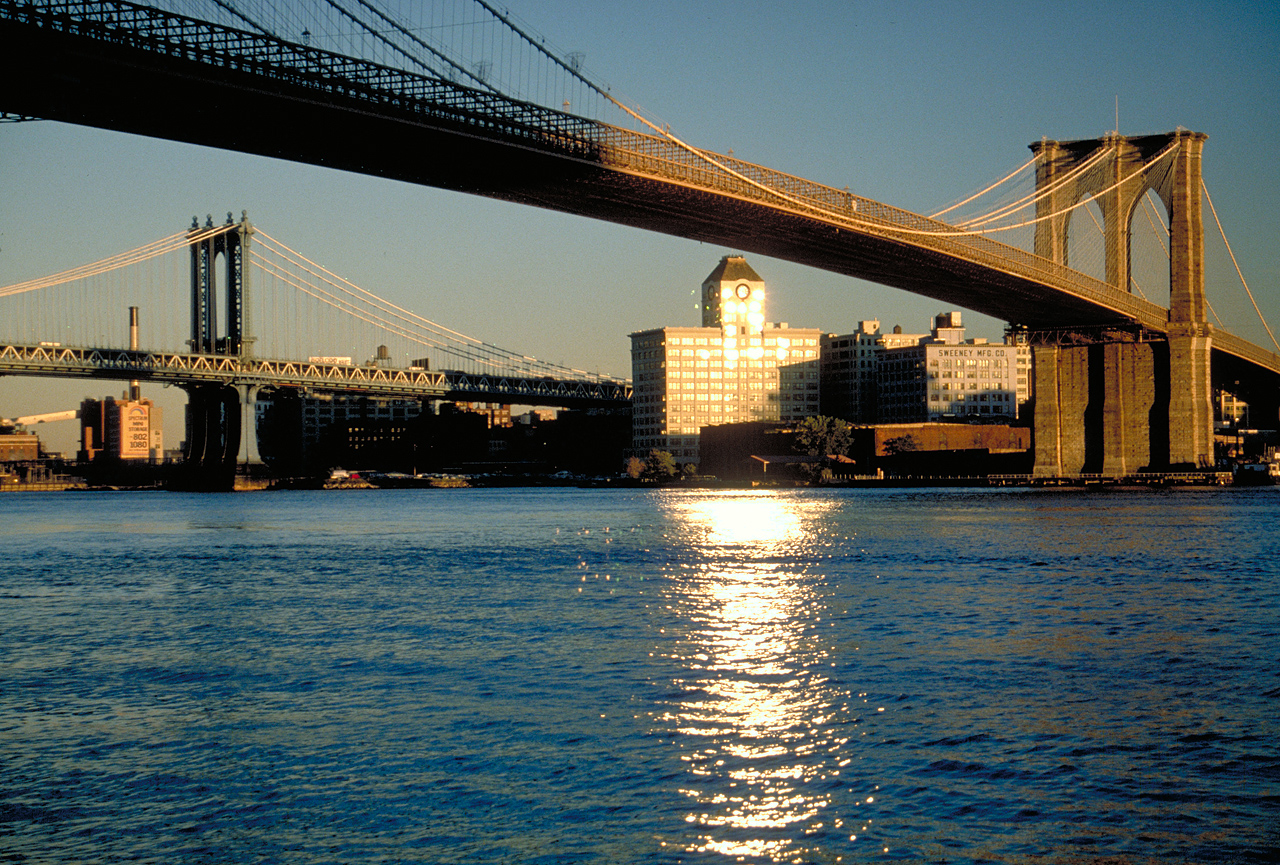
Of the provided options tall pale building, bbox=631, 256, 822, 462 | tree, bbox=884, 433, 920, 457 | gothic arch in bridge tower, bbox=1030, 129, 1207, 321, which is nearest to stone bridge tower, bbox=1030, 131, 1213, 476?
gothic arch in bridge tower, bbox=1030, 129, 1207, 321

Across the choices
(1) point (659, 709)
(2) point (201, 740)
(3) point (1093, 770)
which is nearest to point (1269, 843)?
(3) point (1093, 770)

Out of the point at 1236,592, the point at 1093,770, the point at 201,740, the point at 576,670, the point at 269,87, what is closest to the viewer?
the point at 1093,770

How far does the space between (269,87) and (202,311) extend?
63.8m

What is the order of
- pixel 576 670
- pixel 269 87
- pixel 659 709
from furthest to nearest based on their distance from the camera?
pixel 269 87
pixel 576 670
pixel 659 709

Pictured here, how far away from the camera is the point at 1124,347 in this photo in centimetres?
6562

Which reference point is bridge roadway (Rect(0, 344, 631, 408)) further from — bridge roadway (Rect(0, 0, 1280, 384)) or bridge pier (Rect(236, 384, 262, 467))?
bridge roadway (Rect(0, 0, 1280, 384))

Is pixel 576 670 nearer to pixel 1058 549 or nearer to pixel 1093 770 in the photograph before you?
pixel 1093 770

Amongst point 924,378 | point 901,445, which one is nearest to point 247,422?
point 901,445

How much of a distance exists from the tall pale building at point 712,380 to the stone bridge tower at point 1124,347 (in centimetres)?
6392

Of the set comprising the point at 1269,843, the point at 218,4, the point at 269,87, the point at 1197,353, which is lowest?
the point at 1269,843

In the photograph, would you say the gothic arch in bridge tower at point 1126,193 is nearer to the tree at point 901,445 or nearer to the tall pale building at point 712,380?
the tree at point 901,445

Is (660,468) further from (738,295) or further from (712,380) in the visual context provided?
(738,295)

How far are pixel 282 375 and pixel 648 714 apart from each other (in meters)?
82.0

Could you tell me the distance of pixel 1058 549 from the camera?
102ft
